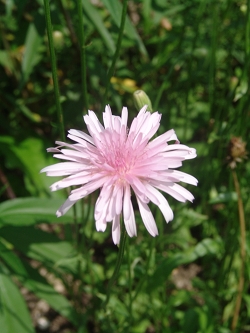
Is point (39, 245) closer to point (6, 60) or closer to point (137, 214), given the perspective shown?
point (137, 214)

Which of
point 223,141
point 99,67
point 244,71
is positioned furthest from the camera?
point 99,67

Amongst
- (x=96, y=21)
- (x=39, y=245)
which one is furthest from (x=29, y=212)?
(x=96, y=21)

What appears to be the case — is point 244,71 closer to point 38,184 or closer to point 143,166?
point 143,166

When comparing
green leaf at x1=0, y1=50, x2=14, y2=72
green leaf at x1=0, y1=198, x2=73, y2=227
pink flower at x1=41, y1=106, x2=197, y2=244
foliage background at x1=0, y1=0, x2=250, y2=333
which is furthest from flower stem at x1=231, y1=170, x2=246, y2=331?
green leaf at x1=0, y1=50, x2=14, y2=72

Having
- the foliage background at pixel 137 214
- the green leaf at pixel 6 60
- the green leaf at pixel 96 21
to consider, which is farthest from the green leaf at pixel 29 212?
the green leaf at pixel 6 60

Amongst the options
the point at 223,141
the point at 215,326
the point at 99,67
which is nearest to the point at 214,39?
the point at 223,141

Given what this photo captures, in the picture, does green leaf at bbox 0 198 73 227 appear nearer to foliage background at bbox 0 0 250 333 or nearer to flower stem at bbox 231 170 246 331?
foliage background at bbox 0 0 250 333
